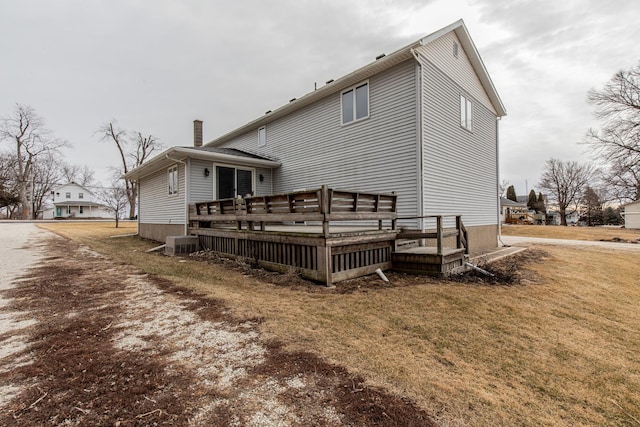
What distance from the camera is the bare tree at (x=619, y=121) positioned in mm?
21594

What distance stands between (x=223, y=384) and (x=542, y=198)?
66.3 m

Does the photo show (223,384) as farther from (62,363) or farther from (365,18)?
(365,18)

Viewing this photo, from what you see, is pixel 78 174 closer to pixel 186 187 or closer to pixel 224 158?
pixel 186 187

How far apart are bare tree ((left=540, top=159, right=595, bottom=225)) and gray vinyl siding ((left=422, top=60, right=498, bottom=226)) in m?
40.3

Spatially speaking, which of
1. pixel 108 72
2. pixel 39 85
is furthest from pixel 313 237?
pixel 39 85

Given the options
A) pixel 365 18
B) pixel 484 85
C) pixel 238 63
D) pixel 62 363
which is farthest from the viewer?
pixel 238 63

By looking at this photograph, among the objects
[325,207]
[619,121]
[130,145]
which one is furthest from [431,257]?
[130,145]

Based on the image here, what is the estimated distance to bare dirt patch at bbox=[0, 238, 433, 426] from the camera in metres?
1.90

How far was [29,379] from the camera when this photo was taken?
231 cm

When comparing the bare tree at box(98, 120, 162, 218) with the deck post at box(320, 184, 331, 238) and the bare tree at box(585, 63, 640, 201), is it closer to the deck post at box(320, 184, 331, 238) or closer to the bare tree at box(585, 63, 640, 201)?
the deck post at box(320, 184, 331, 238)

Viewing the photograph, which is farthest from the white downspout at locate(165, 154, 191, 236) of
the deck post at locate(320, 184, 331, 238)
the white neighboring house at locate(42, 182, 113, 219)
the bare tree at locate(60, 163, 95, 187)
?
the bare tree at locate(60, 163, 95, 187)

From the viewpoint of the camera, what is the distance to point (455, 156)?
9.86 meters

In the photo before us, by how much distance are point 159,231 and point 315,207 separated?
426 inches

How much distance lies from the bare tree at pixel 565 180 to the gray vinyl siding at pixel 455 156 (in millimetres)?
40275
